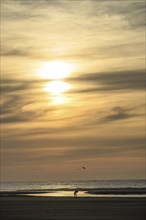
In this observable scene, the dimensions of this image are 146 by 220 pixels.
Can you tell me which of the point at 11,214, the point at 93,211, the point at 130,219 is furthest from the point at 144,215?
the point at 11,214

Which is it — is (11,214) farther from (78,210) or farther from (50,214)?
(78,210)

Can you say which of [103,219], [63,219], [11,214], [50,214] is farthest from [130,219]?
[11,214]

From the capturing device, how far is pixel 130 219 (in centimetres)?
3684

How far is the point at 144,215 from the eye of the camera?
39.7 metres

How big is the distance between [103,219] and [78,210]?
784 centimetres

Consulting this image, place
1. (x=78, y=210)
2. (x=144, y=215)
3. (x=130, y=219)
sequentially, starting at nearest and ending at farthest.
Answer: (x=130, y=219) → (x=144, y=215) → (x=78, y=210)

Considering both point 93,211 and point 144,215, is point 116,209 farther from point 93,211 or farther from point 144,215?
point 144,215

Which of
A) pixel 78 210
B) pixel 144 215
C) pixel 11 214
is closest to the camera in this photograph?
pixel 144 215

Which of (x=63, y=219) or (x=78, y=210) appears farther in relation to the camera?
(x=78, y=210)

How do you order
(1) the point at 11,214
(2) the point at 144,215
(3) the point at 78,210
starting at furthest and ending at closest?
(3) the point at 78,210, (1) the point at 11,214, (2) the point at 144,215

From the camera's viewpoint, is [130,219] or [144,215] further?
[144,215]

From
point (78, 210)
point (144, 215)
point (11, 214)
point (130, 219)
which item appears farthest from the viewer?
point (78, 210)

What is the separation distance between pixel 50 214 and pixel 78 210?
4.42 meters

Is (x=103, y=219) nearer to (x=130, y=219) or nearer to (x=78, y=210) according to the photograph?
(x=130, y=219)
